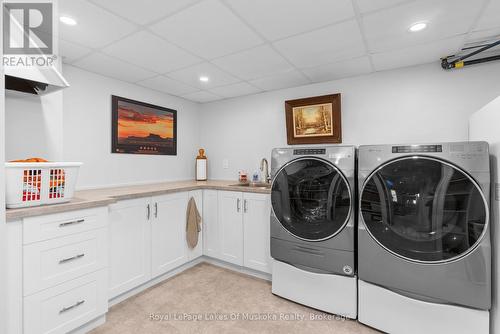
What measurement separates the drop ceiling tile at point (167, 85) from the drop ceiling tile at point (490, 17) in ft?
8.69

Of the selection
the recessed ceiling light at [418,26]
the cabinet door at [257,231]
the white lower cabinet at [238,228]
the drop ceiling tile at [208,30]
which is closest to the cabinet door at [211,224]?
the white lower cabinet at [238,228]

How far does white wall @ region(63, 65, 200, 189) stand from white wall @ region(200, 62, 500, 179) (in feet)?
3.50

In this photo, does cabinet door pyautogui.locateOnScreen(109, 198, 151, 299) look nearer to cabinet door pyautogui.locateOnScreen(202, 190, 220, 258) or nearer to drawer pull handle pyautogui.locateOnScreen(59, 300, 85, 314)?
drawer pull handle pyautogui.locateOnScreen(59, 300, 85, 314)

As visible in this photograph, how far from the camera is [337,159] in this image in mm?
1878

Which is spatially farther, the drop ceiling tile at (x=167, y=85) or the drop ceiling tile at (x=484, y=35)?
the drop ceiling tile at (x=167, y=85)

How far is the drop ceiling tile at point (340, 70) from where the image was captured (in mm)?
2211

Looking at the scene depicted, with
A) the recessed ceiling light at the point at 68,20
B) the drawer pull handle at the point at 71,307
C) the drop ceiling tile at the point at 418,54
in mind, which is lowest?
the drawer pull handle at the point at 71,307

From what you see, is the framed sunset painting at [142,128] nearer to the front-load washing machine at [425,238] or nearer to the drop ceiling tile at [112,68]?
the drop ceiling tile at [112,68]

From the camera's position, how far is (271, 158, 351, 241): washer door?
186 cm

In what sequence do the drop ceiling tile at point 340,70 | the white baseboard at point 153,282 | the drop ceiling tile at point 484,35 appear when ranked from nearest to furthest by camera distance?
the drop ceiling tile at point 484,35
the white baseboard at point 153,282
the drop ceiling tile at point 340,70

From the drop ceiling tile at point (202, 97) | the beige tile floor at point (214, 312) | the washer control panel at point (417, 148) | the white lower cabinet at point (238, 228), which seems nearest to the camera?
the washer control panel at point (417, 148)

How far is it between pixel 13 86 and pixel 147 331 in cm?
211

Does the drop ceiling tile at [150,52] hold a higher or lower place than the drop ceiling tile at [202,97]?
lower

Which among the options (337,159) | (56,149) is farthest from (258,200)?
(56,149)
